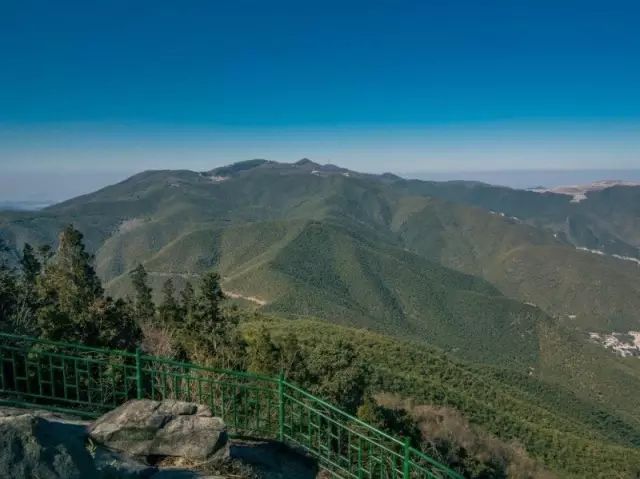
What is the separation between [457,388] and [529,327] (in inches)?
3805

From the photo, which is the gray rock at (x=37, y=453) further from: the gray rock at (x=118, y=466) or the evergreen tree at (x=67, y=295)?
the evergreen tree at (x=67, y=295)

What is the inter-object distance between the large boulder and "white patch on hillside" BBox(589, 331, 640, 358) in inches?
7735

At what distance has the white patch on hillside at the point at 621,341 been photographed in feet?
584

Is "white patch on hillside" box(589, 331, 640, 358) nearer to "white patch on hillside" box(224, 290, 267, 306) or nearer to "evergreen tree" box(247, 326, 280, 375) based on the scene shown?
"white patch on hillside" box(224, 290, 267, 306)

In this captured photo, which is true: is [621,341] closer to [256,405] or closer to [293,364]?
[293,364]

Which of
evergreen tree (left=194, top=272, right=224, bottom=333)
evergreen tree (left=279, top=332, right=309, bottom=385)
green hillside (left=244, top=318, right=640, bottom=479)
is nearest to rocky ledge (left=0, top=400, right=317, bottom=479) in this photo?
evergreen tree (left=279, top=332, right=309, bottom=385)

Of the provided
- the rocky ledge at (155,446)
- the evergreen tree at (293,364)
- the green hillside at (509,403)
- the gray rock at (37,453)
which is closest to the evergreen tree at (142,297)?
the green hillside at (509,403)

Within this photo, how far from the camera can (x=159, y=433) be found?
7.62 meters

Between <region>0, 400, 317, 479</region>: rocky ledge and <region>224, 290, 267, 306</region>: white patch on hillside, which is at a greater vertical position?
<region>0, 400, 317, 479</region>: rocky ledge

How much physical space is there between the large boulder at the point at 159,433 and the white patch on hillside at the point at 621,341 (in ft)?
645

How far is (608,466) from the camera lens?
4894 centimetres

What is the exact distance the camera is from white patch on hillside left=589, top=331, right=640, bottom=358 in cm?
17800

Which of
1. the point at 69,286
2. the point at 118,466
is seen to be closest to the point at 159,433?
the point at 118,466

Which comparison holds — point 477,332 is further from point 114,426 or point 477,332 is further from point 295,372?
point 114,426
